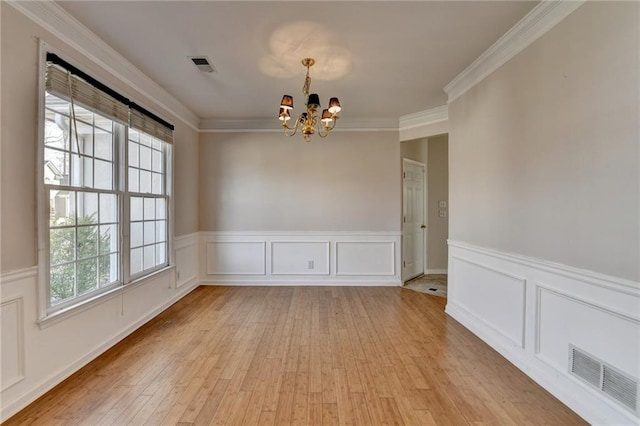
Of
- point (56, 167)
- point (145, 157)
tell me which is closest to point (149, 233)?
point (145, 157)

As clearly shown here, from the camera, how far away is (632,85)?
1.60 metres

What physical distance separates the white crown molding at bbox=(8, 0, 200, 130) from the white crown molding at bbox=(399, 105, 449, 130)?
11.5 feet

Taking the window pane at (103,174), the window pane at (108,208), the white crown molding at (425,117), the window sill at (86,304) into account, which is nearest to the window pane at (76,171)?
the window pane at (103,174)

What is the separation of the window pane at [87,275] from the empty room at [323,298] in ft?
0.06

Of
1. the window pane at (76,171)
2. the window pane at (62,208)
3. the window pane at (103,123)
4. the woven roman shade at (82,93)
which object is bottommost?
the window pane at (62,208)

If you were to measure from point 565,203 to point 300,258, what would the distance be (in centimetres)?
372

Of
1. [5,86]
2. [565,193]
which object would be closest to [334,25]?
[565,193]

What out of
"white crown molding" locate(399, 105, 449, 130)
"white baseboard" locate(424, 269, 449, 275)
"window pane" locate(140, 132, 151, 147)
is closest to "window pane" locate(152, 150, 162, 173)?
"window pane" locate(140, 132, 151, 147)

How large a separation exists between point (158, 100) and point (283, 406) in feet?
12.0

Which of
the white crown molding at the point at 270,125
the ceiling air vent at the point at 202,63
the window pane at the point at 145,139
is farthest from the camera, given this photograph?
the white crown molding at the point at 270,125

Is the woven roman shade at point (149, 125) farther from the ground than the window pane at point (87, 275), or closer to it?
farther from the ground

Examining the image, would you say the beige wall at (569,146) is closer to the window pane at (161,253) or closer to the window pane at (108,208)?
the window pane at (108,208)

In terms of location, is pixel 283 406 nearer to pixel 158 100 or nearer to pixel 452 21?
pixel 452 21

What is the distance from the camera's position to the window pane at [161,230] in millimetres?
3885
